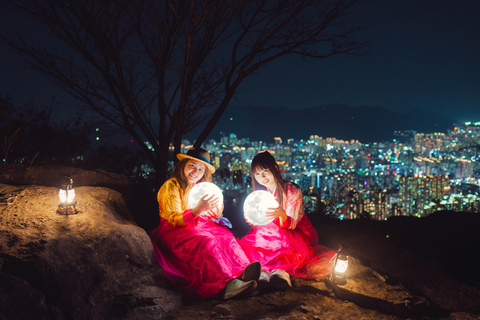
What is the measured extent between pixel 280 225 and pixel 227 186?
554 cm

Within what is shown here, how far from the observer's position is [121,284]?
9.75ft

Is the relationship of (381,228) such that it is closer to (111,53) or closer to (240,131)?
(111,53)

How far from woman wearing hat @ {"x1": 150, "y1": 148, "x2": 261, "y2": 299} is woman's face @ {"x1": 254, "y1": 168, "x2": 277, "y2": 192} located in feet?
2.12

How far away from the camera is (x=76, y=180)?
5.51 meters

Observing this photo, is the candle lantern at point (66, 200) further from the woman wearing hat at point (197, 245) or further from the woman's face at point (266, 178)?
the woman's face at point (266, 178)

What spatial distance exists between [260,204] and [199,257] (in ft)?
3.11

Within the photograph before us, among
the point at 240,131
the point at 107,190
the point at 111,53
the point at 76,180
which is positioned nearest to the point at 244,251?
the point at 107,190

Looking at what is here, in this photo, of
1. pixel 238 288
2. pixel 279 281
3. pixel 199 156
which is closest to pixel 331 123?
pixel 199 156

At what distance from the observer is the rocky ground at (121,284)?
100 inches

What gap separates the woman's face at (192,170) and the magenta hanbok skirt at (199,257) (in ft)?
2.03

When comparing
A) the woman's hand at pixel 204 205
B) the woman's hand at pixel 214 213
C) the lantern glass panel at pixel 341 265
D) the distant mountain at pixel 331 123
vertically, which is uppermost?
the distant mountain at pixel 331 123

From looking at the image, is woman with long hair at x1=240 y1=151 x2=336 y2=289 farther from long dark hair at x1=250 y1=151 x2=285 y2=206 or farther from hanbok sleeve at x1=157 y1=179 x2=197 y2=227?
hanbok sleeve at x1=157 y1=179 x2=197 y2=227

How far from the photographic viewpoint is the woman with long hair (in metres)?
3.50

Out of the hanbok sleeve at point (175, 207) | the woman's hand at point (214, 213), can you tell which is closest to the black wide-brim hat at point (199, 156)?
the hanbok sleeve at point (175, 207)
